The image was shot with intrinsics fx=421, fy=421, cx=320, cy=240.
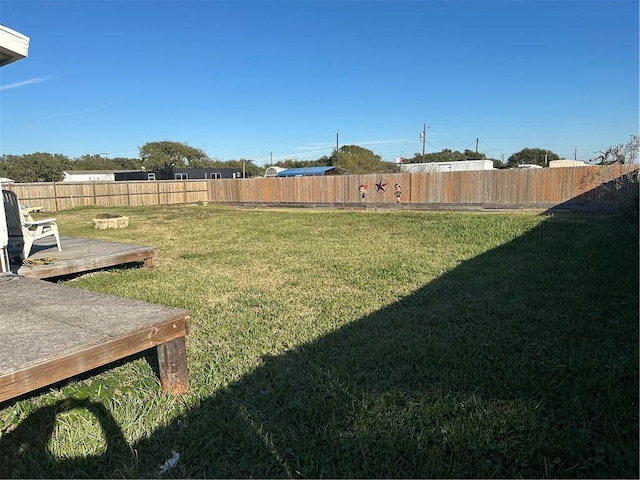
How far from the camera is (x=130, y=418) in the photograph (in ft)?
7.42

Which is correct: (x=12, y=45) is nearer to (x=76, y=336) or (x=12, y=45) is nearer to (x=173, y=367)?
(x=76, y=336)

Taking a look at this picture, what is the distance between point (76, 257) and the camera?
5.43 metres

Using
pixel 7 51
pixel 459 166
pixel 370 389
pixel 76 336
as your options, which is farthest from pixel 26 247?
pixel 459 166

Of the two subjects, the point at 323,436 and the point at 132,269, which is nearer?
the point at 323,436

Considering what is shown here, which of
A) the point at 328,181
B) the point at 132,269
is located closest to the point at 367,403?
the point at 132,269

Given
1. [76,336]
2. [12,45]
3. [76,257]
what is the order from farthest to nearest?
[76,257] → [12,45] → [76,336]

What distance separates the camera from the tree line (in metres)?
46.8

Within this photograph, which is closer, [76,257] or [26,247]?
[26,247]

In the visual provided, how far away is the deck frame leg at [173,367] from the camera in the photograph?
2.51 m

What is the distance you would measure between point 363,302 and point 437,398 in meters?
2.03

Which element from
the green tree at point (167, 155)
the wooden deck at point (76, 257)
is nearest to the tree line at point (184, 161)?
the green tree at point (167, 155)

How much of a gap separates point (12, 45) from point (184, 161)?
59.5m

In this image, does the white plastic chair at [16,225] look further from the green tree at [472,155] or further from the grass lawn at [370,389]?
the green tree at [472,155]

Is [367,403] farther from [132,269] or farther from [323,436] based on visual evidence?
[132,269]
